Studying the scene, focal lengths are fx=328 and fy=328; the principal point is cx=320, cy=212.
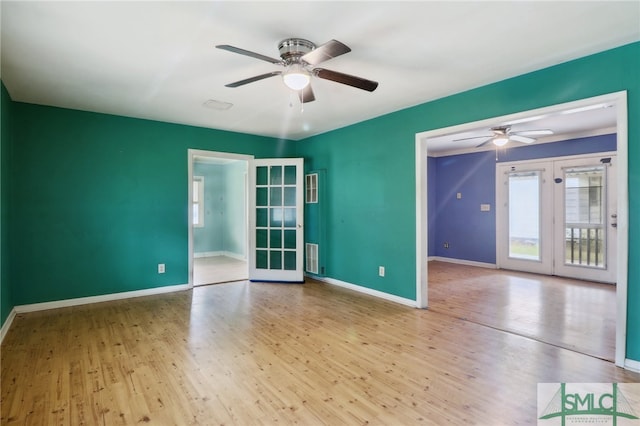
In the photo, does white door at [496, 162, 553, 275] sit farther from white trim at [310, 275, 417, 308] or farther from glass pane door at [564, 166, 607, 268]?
white trim at [310, 275, 417, 308]

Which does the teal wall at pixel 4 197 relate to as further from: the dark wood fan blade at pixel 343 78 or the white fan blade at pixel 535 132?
the white fan blade at pixel 535 132

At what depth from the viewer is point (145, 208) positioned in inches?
183

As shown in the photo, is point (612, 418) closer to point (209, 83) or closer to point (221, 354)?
point (221, 354)

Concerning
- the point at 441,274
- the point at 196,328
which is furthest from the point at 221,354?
the point at 441,274

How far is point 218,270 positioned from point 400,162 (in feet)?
13.9

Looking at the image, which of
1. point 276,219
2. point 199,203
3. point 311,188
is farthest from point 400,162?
point 199,203

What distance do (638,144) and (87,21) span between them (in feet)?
13.1

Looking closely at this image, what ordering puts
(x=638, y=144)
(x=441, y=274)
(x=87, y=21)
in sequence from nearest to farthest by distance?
(x=87, y=21)
(x=638, y=144)
(x=441, y=274)

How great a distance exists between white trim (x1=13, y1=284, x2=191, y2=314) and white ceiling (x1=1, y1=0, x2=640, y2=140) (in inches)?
96.0

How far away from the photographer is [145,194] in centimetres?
464

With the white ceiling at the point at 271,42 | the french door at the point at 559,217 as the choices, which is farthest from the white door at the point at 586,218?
the white ceiling at the point at 271,42

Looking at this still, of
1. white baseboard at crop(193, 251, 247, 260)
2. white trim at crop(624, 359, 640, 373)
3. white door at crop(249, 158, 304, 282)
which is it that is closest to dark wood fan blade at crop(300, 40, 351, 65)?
white trim at crop(624, 359, 640, 373)

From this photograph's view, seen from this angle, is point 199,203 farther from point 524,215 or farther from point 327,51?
point 524,215

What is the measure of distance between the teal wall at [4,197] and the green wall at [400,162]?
3.95 metres
